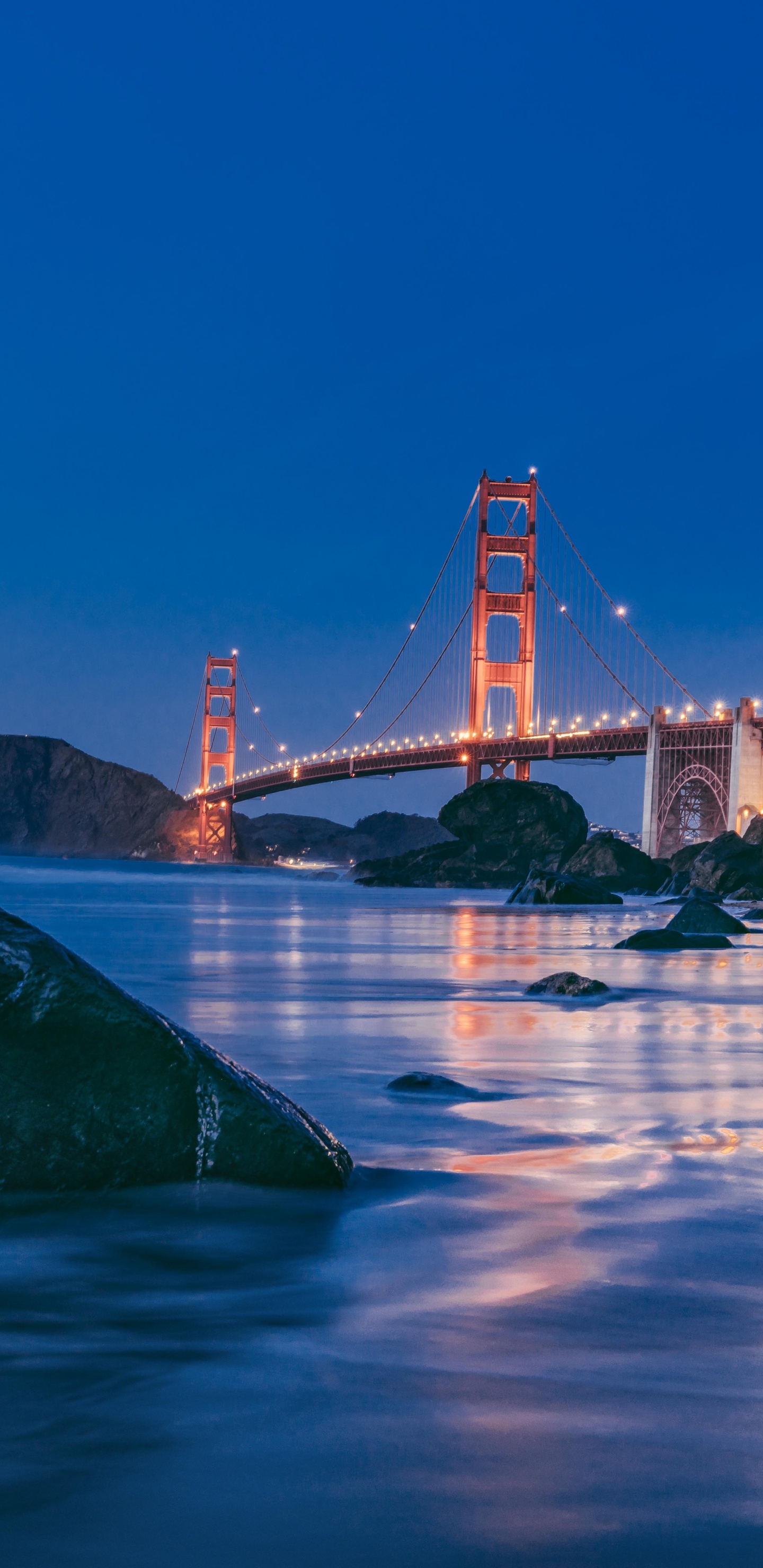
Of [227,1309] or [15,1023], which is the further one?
[15,1023]

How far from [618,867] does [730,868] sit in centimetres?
781

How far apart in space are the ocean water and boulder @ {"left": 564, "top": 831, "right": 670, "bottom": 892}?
120 feet

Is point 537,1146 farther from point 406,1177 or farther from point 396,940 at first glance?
point 396,940

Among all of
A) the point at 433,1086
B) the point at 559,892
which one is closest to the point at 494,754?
the point at 559,892

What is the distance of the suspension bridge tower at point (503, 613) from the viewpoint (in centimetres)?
6122

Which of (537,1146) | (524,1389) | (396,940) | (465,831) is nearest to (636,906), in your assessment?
(396,940)

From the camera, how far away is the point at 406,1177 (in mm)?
4199

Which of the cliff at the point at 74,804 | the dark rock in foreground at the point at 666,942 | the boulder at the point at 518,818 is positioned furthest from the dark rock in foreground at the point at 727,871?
the cliff at the point at 74,804

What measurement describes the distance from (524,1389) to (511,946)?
15915 millimetres

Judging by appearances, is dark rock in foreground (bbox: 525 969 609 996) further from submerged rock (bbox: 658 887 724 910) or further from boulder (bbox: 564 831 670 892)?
boulder (bbox: 564 831 670 892)

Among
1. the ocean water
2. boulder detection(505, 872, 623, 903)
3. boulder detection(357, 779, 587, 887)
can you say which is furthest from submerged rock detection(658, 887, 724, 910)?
the ocean water

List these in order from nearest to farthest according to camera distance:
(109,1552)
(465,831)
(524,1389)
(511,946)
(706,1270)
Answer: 1. (109,1552)
2. (524,1389)
3. (706,1270)
4. (511,946)
5. (465,831)

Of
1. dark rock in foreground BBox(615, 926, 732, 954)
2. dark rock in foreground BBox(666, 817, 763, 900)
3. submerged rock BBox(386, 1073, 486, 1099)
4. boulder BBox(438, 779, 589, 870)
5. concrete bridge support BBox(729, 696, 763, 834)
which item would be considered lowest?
submerged rock BBox(386, 1073, 486, 1099)

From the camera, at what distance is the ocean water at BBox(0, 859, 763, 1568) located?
1934mm
